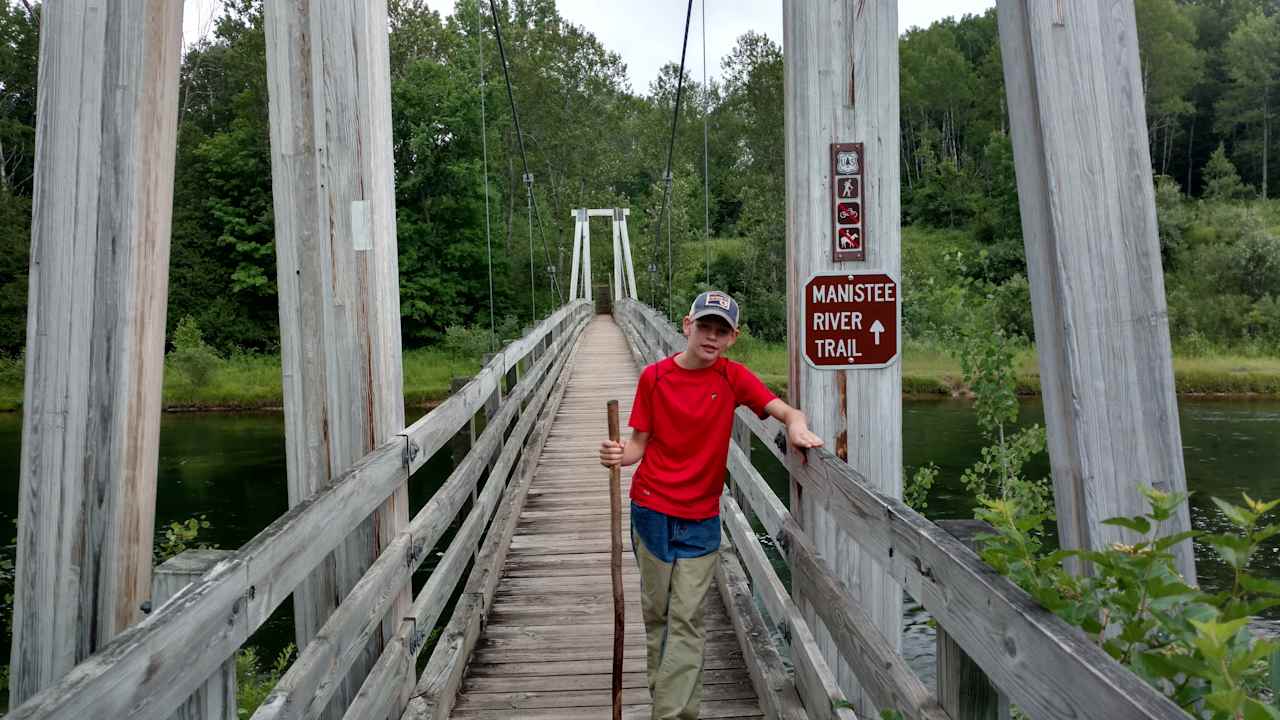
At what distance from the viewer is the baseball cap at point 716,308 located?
2445mm

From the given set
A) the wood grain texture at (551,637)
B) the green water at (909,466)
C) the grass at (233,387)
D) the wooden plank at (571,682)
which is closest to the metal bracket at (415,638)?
the wood grain texture at (551,637)

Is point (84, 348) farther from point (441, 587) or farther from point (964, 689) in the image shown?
point (964, 689)

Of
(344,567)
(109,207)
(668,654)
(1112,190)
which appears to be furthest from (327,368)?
(1112,190)

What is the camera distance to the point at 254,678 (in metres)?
7.53

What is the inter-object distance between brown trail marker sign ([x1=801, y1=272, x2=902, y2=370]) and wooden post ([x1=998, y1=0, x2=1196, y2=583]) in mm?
1005

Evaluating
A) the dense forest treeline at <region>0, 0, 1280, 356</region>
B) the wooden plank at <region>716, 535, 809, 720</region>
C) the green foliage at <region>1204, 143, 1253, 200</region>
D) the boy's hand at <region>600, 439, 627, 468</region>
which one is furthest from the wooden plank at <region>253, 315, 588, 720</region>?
the green foliage at <region>1204, 143, 1253, 200</region>

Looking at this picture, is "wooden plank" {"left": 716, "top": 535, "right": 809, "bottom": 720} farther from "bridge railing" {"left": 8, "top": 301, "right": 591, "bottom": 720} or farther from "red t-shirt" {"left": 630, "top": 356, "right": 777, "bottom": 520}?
"bridge railing" {"left": 8, "top": 301, "right": 591, "bottom": 720}

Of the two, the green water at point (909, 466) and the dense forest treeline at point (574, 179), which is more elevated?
the dense forest treeline at point (574, 179)

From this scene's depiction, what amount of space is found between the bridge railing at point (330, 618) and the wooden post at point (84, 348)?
31cm

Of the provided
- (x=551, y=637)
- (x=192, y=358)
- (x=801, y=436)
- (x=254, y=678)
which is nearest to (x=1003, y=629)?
(x=801, y=436)

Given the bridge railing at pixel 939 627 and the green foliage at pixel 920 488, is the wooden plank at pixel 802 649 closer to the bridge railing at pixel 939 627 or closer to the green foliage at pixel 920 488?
the bridge railing at pixel 939 627

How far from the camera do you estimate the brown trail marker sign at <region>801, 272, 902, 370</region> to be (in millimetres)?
2816

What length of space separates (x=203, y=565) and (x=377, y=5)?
1.66m

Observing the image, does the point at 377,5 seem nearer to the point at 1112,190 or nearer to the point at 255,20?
the point at 1112,190
